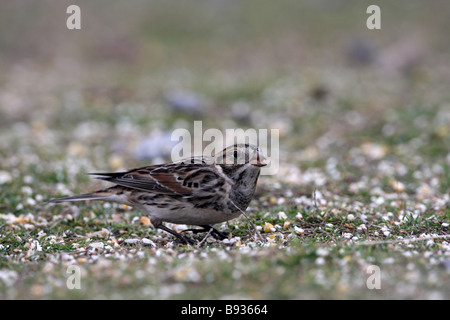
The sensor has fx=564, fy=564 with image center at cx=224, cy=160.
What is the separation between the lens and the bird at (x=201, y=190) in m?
6.71

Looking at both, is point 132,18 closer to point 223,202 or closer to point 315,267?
point 223,202

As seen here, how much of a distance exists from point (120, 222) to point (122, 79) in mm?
10387

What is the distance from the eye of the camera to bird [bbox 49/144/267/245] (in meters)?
6.71

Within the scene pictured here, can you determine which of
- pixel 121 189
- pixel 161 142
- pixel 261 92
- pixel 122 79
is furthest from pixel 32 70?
pixel 121 189

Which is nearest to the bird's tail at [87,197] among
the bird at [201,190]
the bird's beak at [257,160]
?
the bird at [201,190]

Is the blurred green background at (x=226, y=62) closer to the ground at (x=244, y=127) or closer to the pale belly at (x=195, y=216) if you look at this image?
the ground at (x=244, y=127)

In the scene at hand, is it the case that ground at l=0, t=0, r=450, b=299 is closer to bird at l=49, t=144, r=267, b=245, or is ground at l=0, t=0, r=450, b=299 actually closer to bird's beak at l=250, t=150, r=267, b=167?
bird at l=49, t=144, r=267, b=245

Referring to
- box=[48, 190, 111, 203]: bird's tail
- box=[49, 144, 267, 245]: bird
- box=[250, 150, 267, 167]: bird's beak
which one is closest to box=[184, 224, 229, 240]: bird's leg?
box=[49, 144, 267, 245]: bird

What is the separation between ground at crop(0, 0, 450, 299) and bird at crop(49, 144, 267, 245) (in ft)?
1.20

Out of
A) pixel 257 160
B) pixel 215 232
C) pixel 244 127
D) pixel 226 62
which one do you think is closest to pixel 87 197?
pixel 215 232

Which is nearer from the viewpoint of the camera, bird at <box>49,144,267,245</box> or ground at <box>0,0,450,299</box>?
ground at <box>0,0,450,299</box>

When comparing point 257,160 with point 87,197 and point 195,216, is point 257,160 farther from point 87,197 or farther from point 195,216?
point 87,197
